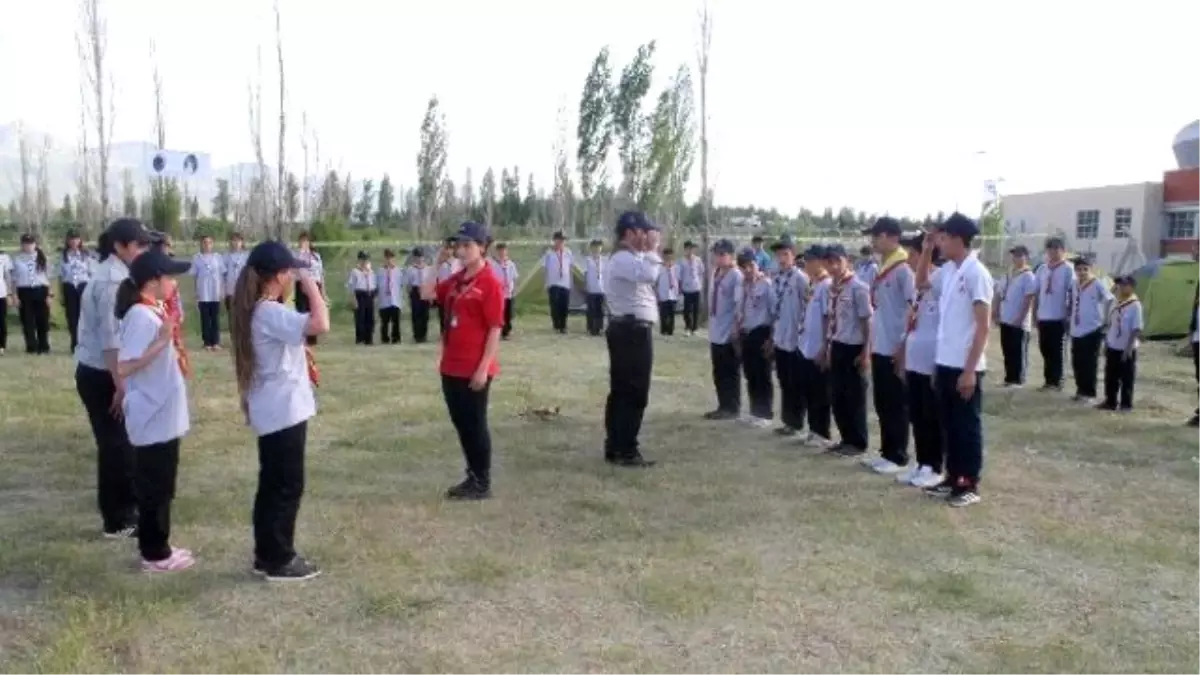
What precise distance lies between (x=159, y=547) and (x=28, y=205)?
39910mm

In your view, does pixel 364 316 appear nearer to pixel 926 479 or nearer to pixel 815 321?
pixel 815 321

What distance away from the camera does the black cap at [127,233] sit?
5.42 meters

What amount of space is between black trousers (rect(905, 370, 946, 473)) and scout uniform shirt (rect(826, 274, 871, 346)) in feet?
2.62

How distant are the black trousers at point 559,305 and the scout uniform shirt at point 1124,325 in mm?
9695

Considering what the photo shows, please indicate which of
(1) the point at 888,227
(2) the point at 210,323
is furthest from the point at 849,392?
(2) the point at 210,323

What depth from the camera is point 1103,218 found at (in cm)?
4162

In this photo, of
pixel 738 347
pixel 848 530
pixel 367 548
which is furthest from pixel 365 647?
pixel 738 347

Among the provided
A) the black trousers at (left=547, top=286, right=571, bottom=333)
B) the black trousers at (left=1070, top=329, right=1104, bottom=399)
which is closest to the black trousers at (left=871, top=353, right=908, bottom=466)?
the black trousers at (left=1070, top=329, right=1104, bottom=399)

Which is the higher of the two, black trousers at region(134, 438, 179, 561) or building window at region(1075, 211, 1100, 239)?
building window at region(1075, 211, 1100, 239)

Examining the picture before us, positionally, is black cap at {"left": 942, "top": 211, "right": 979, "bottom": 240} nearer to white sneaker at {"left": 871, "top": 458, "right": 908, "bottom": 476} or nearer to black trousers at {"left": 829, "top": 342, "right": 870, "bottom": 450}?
black trousers at {"left": 829, "top": 342, "right": 870, "bottom": 450}

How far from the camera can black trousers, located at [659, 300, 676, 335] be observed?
1844 cm

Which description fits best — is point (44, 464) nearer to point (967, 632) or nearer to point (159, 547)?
point (159, 547)

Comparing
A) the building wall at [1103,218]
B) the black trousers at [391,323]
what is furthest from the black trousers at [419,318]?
the building wall at [1103,218]

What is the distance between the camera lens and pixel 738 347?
9.58 metres
